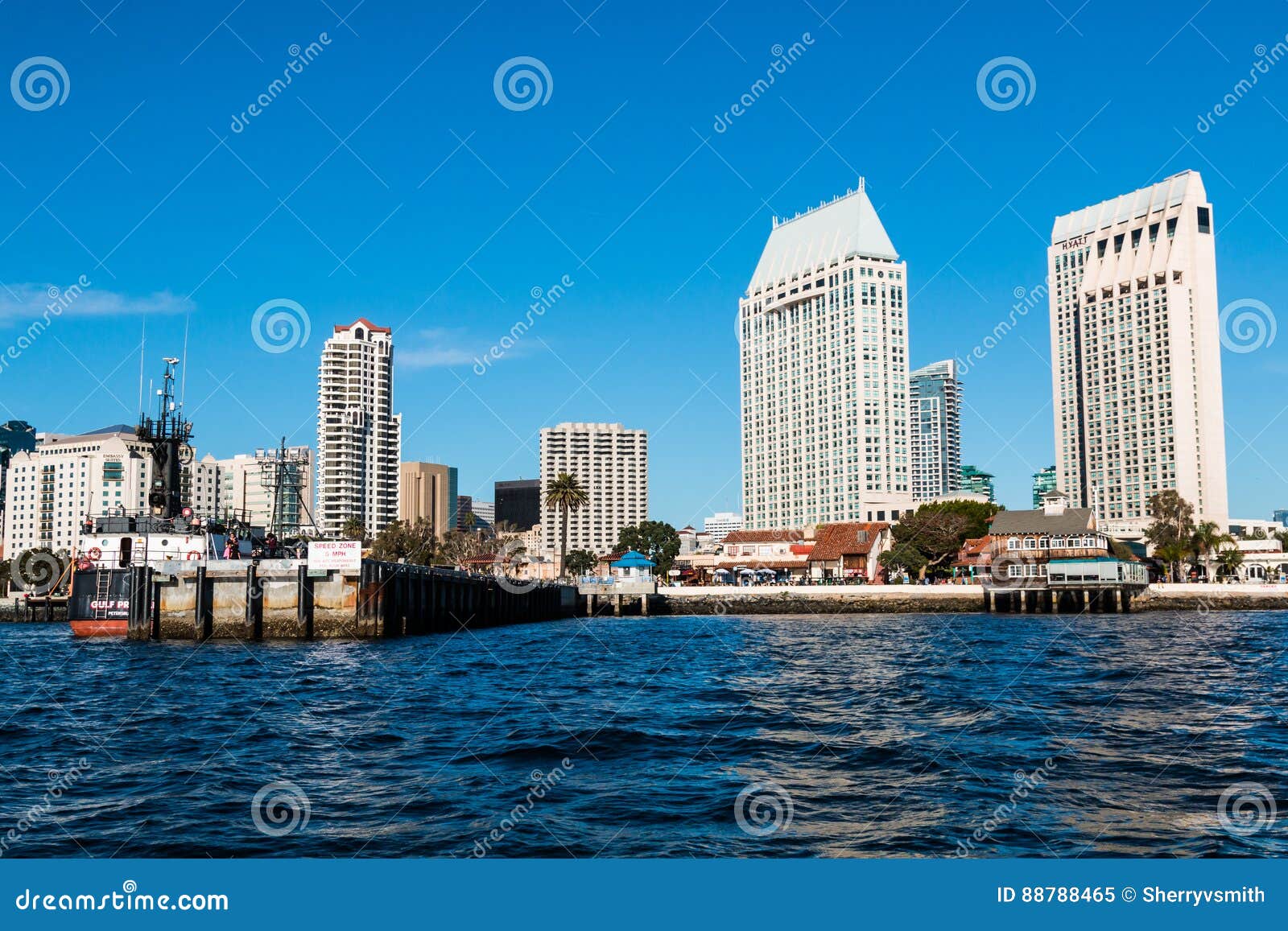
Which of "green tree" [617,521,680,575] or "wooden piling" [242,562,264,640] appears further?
"green tree" [617,521,680,575]

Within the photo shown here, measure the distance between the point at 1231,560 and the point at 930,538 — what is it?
38456 millimetres

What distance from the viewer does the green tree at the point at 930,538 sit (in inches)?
5645

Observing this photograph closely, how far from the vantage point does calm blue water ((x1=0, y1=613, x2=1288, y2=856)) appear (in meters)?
12.9

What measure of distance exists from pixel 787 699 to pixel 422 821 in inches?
597

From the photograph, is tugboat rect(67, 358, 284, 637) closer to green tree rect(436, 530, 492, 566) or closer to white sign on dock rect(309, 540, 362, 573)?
white sign on dock rect(309, 540, 362, 573)

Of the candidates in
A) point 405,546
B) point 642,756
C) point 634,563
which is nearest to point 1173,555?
point 634,563

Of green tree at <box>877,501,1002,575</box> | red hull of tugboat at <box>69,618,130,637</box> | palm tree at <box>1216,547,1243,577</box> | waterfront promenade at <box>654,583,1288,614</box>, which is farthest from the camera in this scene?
green tree at <box>877,501,1002,575</box>

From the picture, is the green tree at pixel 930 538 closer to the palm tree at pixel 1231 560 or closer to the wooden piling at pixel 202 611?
the palm tree at pixel 1231 560

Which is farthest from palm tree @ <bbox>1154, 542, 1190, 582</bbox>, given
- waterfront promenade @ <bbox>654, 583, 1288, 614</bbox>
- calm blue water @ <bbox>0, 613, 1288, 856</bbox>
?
calm blue water @ <bbox>0, 613, 1288, 856</bbox>

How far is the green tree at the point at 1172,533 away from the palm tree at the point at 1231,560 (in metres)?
4.66

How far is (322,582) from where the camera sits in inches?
2066

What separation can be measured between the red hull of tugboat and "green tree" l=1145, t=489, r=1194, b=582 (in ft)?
401

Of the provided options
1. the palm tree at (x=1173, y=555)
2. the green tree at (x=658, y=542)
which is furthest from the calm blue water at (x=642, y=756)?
the green tree at (x=658, y=542)

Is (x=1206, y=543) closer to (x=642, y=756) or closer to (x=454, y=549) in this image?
(x=454, y=549)
